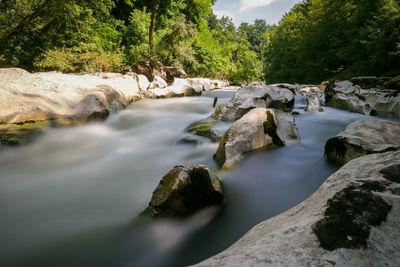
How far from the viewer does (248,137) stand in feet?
10.3

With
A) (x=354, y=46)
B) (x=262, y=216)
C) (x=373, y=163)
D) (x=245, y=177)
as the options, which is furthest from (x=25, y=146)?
(x=354, y=46)

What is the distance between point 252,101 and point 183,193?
12.2ft

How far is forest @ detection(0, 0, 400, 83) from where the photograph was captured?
345 inches

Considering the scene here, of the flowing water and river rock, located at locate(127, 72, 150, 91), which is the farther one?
river rock, located at locate(127, 72, 150, 91)

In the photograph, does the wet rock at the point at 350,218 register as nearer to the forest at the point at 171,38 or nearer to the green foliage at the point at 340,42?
the forest at the point at 171,38

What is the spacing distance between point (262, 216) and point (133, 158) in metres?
2.44

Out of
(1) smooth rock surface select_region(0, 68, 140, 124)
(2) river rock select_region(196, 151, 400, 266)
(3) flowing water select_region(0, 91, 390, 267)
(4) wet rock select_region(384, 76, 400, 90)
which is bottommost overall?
(3) flowing water select_region(0, 91, 390, 267)

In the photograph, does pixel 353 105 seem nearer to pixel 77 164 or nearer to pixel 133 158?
pixel 133 158

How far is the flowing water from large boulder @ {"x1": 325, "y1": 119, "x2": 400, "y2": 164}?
0.21 metres

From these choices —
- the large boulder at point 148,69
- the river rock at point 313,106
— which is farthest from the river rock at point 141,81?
the river rock at point 313,106

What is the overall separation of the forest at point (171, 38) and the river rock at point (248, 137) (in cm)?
831

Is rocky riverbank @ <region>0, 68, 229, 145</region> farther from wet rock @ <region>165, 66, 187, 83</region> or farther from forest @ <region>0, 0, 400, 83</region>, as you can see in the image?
wet rock @ <region>165, 66, 187, 83</region>

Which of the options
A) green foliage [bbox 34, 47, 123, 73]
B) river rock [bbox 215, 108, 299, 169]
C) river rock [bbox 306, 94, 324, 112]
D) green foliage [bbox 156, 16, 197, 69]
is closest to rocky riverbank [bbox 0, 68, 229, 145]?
river rock [bbox 215, 108, 299, 169]

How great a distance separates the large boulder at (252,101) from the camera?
4961 millimetres
